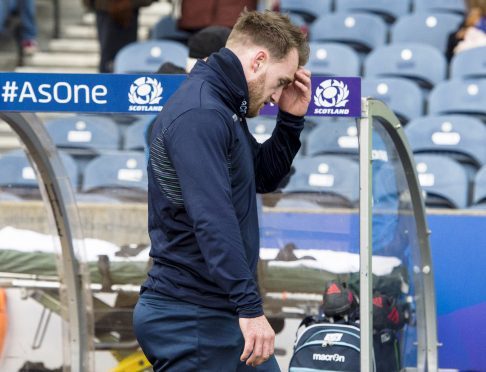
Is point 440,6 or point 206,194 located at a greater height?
point 440,6

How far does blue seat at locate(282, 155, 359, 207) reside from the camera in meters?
5.38

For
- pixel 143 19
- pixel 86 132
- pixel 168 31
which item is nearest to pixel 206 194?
pixel 86 132

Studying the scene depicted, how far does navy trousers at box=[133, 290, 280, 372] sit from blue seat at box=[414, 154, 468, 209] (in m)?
3.59

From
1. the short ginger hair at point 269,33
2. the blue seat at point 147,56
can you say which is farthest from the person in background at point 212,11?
the short ginger hair at point 269,33

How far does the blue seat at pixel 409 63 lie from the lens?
7980 mm

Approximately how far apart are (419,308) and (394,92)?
8.83 ft

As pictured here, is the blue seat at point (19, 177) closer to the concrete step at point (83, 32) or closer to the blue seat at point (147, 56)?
the blue seat at point (147, 56)

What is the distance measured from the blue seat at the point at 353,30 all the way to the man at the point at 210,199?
5.30 metres

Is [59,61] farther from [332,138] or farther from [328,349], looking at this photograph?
[328,349]

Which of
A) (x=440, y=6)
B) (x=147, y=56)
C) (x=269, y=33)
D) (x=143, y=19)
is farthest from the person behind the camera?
(x=143, y=19)

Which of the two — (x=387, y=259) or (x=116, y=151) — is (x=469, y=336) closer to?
(x=387, y=259)

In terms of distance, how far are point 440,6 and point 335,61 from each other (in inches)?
50.7

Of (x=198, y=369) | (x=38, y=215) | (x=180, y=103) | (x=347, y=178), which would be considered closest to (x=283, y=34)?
(x=180, y=103)

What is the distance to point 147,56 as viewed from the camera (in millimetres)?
8344
